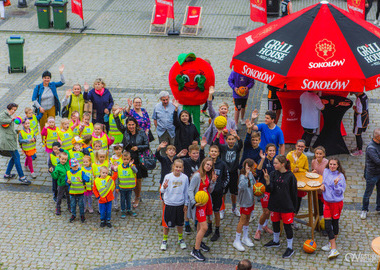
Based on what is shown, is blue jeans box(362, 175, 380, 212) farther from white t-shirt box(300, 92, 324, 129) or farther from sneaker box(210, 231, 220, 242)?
sneaker box(210, 231, 220, 242)

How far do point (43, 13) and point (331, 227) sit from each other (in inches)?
592

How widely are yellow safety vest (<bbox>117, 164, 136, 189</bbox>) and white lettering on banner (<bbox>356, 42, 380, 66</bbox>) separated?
4.94 meters

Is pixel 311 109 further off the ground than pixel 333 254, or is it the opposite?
pixel 311 109

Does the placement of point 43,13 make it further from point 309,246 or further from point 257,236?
point 309,246

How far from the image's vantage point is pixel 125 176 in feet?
31.4

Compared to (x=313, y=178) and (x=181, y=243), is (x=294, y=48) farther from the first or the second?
(x=181, y=243)

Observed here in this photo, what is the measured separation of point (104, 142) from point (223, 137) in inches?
91.3

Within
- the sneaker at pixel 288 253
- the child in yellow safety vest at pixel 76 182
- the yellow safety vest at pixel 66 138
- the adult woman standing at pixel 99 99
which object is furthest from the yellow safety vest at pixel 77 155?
the sneaker at pixel 288 253

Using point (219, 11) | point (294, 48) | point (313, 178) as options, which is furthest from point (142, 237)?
point (219, 11)

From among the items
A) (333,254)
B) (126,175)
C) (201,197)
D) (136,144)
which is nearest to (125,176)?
(126,175)

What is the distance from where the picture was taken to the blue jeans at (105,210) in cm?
945

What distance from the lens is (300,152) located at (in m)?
9.49

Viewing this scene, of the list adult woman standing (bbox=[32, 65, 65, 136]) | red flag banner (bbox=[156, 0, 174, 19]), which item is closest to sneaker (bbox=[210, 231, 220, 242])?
adult woman standing (bbox=[32, 65, 65, 136])

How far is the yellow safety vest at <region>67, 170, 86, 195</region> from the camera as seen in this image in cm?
949
